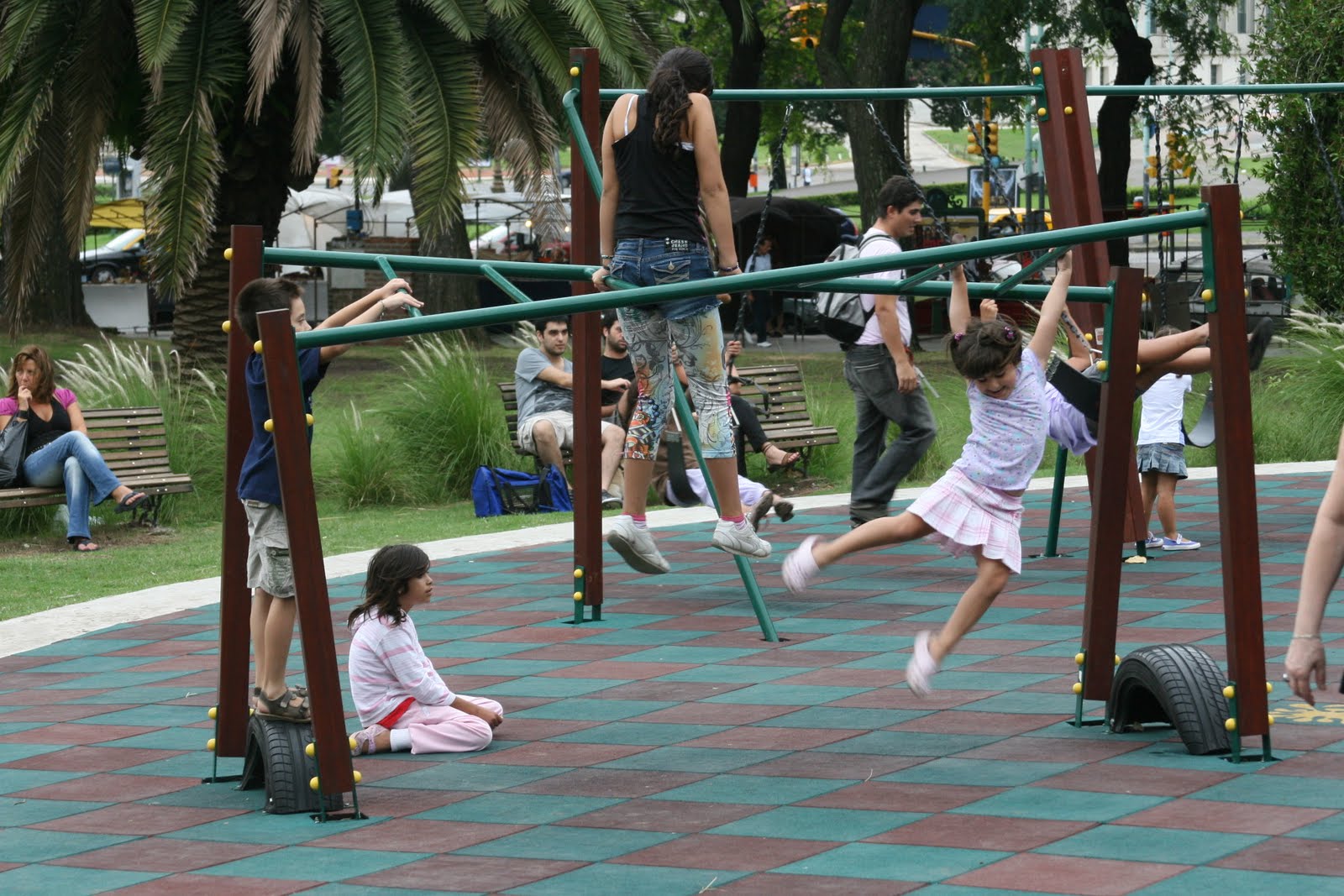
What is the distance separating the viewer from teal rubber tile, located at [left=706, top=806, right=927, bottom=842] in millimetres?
4902

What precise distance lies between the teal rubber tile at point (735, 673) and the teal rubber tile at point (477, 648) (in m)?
0.90

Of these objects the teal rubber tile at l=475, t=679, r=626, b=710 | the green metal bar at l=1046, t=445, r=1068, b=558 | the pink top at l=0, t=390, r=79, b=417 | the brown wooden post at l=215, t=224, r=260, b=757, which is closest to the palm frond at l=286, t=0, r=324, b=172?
the pink top at l=0, t=390, r=79, b=417

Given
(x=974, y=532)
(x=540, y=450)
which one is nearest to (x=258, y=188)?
(x=540, y=450)

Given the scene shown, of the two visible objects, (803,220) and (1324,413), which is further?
(803,220)

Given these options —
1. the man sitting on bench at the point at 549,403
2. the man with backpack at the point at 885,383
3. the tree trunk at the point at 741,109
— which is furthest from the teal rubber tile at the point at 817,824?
the tree trunk at the point at 741,109

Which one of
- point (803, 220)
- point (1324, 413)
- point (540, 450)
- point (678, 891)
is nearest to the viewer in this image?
point (678, 891)

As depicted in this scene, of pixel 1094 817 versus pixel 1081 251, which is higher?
pixel 1081 251

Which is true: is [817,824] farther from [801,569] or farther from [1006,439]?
[1006,439]

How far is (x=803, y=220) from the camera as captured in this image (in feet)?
111

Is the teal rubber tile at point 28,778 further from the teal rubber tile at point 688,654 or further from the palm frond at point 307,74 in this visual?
the palm frond at point 307,74

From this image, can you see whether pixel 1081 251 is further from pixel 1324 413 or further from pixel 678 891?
pixel 1324 413

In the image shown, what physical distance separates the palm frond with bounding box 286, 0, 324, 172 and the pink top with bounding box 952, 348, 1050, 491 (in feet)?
33.8

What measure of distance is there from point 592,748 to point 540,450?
7116 millimetres

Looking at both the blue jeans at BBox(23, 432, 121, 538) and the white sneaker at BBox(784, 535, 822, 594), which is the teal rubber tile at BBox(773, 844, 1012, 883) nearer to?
the white sneaker at BBox(784, 535, 822, 594)
